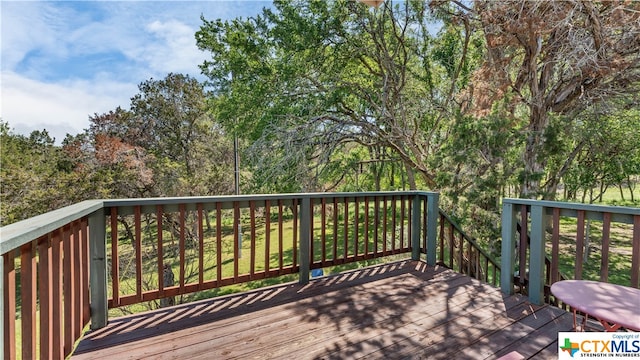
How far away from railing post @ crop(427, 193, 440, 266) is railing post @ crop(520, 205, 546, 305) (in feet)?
3.78

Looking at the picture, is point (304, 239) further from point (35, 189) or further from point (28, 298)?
point (35, 189)

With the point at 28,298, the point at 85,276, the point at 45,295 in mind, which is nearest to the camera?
the point at 28,298

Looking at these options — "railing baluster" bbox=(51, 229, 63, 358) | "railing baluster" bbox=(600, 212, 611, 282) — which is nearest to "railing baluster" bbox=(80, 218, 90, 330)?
"railing baluster" bbox=(51, 229, 63, 358)

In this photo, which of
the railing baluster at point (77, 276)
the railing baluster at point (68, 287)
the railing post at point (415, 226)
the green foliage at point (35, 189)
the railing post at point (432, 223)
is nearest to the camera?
the railing baluster at point (68, 287)

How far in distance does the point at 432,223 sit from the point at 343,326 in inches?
79.4

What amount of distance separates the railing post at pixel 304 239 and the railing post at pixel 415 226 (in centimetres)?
154

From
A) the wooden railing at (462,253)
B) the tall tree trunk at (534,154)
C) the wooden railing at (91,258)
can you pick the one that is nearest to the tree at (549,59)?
the tall tree trunk at (534,154)

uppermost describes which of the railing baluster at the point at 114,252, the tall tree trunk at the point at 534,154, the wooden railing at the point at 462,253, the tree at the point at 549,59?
the tree at the point at 549,59

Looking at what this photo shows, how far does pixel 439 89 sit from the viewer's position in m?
9.97

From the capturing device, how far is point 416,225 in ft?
13.1

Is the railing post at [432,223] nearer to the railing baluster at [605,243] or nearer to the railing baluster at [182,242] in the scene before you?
the railing baluster at [605,243]

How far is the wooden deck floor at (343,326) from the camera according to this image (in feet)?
6.63

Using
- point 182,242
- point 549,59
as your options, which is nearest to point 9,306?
point 182,242

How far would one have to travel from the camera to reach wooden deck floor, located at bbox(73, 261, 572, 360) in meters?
2.02
